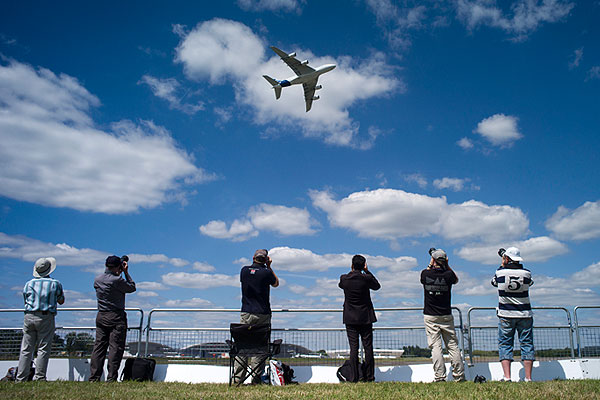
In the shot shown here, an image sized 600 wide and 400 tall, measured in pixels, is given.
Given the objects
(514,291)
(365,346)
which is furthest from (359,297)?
(514,291)

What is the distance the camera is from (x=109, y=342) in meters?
8.04

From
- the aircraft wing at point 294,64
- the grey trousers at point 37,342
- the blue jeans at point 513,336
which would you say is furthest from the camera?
the aircraft wing at point 294,64

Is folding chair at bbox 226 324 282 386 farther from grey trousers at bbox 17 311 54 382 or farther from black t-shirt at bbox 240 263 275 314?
grey trousers at bbox 17 311 54 382

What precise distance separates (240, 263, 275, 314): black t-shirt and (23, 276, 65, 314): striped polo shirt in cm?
336

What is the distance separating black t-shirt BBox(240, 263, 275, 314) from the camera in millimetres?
7953

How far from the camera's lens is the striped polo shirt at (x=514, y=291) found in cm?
760

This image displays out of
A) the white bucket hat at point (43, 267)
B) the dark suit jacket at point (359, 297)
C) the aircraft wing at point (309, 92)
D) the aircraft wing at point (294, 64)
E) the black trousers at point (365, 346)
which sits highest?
the aircraft wing at point (294, 64)

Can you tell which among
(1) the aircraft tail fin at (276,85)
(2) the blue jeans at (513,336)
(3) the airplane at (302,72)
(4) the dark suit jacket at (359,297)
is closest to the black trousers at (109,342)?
(4) the dark suit jacket at (359,297)

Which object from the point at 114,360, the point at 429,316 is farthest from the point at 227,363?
the point at 429,316

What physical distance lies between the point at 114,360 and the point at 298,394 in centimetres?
387

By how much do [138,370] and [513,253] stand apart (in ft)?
22.5

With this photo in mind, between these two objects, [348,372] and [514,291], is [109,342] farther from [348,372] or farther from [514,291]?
[514,291]

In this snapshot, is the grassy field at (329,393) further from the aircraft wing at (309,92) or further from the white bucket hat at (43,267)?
the aircraft wing at (309,92)

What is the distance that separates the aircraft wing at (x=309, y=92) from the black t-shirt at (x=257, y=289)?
2157cm
